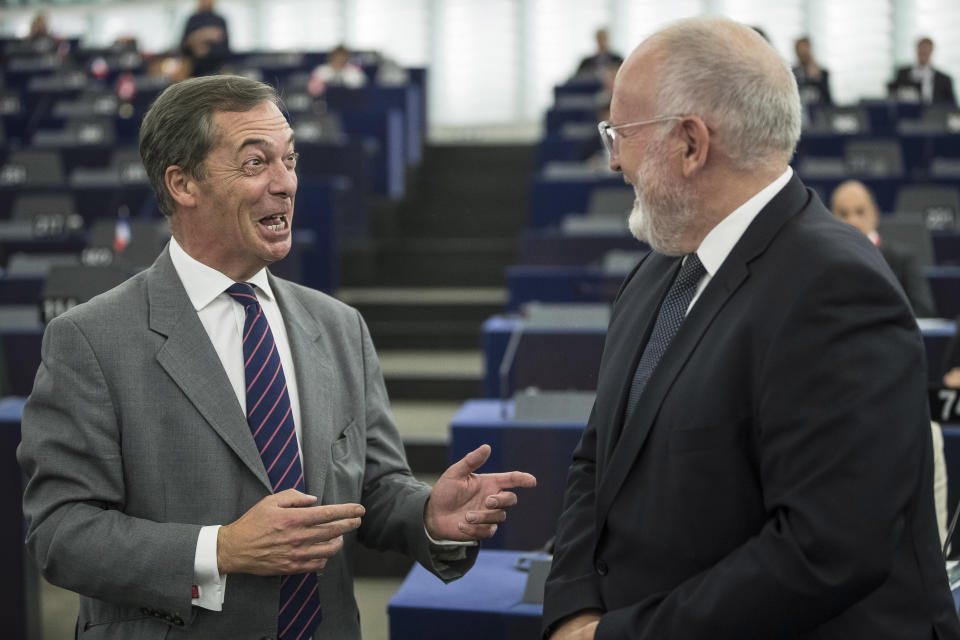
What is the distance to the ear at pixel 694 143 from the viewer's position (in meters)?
1.29

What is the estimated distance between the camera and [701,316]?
1320mm

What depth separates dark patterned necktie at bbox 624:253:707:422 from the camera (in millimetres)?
1381

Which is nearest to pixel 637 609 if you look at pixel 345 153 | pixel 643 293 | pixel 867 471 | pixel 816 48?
pixel 867 471

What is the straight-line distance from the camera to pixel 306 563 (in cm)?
145

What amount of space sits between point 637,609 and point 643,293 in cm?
45

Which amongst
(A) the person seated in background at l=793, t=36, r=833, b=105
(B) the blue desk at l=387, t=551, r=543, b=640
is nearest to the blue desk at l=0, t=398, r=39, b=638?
(B) the blue desk at l=387, t=551, r=543, b=640

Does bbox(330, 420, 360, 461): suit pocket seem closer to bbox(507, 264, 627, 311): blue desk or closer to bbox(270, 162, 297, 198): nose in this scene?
bbox(270, 162, 297, 198): nose

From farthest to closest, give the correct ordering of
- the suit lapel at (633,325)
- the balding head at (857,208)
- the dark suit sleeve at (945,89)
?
the dark suit sleeve at (945,89) → the balding head at (857,208) → the suit lapel at (633,325)

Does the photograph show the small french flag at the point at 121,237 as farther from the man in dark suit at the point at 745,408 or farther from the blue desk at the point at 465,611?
the man in dark suit at the point at 745,408

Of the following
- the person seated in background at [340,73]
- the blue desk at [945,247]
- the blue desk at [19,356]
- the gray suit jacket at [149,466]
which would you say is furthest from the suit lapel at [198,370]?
the person seated in background at [340,73]

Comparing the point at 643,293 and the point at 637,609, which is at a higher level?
the point at 643,293

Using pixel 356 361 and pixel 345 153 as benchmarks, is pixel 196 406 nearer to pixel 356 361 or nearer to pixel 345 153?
pixel 356 361

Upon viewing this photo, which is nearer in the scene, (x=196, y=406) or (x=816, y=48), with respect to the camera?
(x=196, y=406)

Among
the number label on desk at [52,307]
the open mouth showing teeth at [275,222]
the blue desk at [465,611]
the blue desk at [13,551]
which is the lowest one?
the blue desk at [13,551]
